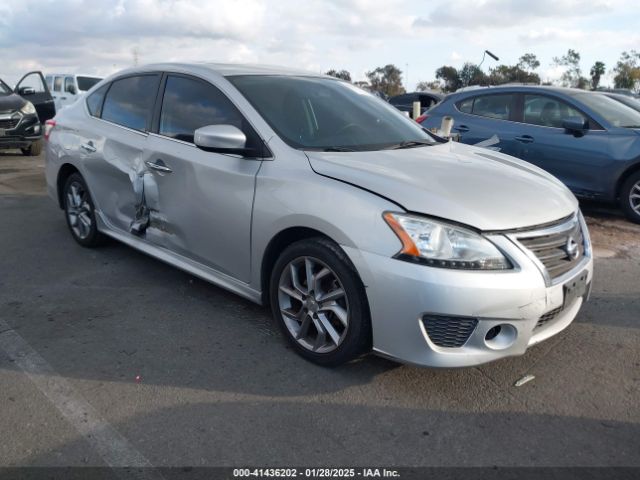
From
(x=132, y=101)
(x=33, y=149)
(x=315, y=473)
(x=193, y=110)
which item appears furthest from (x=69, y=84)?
(x=315, y=473)

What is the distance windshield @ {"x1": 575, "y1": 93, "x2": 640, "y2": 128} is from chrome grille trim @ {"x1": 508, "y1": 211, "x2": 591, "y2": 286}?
4353mm

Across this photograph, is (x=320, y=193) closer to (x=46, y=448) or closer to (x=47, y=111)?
(x=46, y=448)

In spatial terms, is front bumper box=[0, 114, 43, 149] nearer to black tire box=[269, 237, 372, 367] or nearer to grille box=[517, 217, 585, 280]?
black tire box=[269, 237, 372, 367]

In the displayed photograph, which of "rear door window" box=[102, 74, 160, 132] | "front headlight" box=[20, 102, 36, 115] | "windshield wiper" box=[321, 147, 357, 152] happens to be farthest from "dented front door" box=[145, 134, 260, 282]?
"front headlight" box=[20, 102, 36, 115]

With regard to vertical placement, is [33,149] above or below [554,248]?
below

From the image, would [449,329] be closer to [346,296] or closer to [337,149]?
[346,296]

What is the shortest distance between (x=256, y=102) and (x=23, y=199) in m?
5.26

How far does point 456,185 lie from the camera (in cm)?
309

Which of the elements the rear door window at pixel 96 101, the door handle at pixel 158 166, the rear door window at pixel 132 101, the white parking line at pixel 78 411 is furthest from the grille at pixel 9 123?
the white parking line at pixel 78 411

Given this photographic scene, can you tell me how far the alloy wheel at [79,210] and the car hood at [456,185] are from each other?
107 inches

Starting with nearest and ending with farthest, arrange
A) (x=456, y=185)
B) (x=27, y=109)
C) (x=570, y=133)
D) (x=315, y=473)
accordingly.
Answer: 1. (x=315, y=473)
2. (x=456, y=185)
3. (x=570, y=133)
4. (x=27, y=109)

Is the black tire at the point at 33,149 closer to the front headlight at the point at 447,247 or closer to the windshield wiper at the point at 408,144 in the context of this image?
the windshield wiper at the point at 408,144

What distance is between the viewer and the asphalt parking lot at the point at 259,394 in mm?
2549

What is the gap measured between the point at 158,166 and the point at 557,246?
8.65 ft
